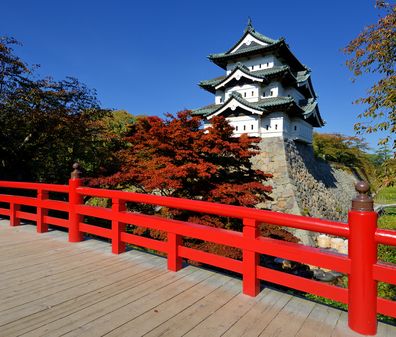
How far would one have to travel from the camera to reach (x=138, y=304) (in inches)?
106

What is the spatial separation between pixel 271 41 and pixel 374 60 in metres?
17.6

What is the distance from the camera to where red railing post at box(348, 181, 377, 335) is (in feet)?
7.27

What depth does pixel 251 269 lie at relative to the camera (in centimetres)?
287

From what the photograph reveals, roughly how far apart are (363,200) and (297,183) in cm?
1480

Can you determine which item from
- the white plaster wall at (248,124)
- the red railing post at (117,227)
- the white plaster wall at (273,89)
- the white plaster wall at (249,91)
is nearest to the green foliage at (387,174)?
the red railing post at (117,227)

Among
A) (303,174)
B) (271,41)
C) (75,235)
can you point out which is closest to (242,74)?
(271,41)

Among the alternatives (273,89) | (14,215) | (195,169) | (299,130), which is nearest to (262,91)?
(273,89)

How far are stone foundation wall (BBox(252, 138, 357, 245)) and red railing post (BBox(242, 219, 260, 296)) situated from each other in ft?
35.3

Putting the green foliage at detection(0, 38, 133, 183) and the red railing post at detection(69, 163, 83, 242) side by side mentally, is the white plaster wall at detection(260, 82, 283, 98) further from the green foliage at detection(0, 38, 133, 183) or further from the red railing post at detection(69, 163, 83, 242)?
the red railing post at detection(69, 163, 83, 242)

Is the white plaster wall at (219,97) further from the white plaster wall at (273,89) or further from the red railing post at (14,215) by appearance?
the red railing post at (14,215)

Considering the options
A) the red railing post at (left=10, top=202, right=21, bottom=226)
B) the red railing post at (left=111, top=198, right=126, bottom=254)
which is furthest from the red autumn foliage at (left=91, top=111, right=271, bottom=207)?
the red railing post at (left=111, top=198, right=126, bottom=254)

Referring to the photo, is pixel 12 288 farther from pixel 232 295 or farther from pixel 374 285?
pixel 374 285

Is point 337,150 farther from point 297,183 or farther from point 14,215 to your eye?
point 14,215

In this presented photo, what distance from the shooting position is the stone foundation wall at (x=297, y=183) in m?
15.0
